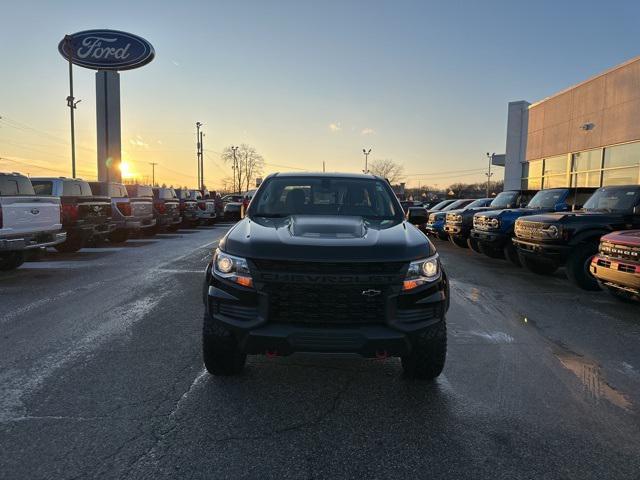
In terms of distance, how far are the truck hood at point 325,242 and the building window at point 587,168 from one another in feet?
68.7

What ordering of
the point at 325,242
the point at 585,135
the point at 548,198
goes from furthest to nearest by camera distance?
the point at 585,135 < the point at 548,198 < the point at 325,242

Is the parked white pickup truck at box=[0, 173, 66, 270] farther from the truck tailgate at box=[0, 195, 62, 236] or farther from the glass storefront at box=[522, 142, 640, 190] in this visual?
the glass storefront at box=[522, 142, 640, 190]

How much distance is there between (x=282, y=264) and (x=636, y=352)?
400 cm

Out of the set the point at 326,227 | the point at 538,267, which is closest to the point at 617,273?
the point at 538,267

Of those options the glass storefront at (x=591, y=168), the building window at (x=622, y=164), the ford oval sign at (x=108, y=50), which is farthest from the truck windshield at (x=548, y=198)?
the ford oval sign at (x=108, y=50)

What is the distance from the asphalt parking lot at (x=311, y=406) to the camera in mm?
2826

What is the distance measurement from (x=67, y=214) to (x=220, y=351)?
389 inches

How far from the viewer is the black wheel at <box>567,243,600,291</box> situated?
8.44 meters

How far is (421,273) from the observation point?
138 inches

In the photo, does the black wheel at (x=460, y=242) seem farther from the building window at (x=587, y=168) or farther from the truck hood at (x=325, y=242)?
the truck hood at (x=325, y=242)

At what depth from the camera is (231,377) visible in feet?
13.3

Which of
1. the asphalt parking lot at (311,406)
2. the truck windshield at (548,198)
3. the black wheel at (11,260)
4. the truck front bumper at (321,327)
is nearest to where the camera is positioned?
the asphalt parking lot at (311,406)

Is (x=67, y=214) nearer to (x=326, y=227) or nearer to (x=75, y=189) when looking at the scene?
(x=75, y=189)

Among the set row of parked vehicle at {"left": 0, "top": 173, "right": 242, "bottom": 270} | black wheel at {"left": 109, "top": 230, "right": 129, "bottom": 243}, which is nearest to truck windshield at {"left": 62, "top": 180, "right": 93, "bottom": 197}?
row of parked vehicle at {"left": 0, "top": 173, "right": 242, "bottom": 270}
